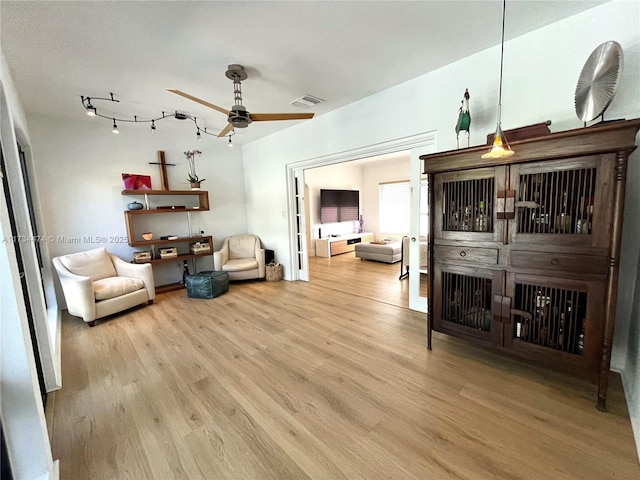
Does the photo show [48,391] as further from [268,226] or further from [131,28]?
[268,226]

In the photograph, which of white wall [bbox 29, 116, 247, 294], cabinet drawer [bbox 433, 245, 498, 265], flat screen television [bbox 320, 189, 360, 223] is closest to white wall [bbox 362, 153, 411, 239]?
flat screen television [bbox 320, 189, 360, 223]

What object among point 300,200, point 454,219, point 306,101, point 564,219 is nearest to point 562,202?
point 564,219

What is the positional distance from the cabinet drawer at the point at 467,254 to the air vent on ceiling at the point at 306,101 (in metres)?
2.33

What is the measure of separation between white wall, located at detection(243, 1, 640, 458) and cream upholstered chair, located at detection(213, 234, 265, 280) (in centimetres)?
238

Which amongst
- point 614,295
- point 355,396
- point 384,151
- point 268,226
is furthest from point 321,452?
point 268,226

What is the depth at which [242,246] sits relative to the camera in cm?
511

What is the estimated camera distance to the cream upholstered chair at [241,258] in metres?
4.52

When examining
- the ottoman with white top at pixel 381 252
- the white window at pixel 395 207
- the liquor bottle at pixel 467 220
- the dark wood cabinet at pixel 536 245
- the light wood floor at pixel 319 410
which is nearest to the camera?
the light wood floor at pixel 319 410

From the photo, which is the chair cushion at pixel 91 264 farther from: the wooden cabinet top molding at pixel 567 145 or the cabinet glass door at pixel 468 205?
the wooden cabinet top molding at pixel 567 145

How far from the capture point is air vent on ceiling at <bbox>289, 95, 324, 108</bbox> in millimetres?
3170

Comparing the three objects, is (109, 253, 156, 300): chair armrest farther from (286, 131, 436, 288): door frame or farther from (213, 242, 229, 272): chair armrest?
(286, 131, 436, 288): door frame

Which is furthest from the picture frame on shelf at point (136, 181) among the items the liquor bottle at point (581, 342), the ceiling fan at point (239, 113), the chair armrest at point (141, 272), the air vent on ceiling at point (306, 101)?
the liquor bottle at point (581, 342)

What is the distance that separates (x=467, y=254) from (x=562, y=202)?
675 millimetres

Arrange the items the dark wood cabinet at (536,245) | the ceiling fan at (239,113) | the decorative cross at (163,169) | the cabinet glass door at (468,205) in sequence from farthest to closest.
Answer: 1. the decorative cross at (163,169)
2. the ceiling fan at (239,113)
3. the cabinet glass door at (468,205)
4. the dark wood cabinet at (536,245)
